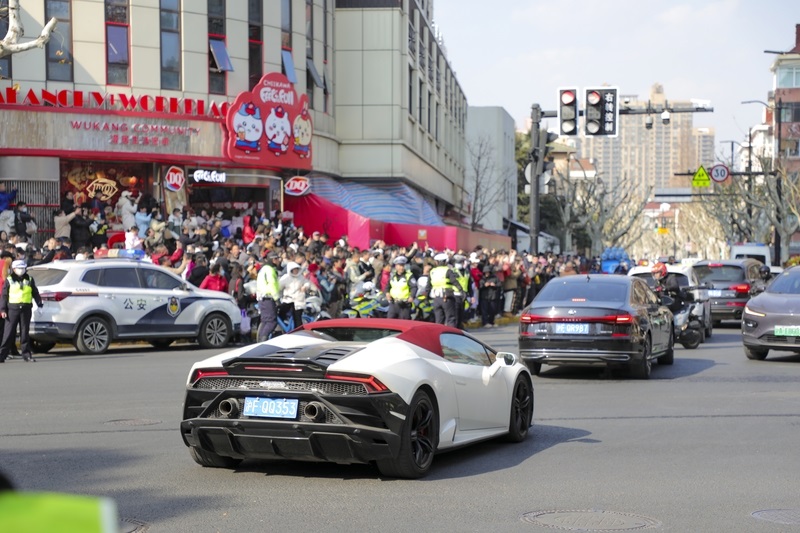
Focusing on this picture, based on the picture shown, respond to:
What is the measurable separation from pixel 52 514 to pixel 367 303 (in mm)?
22808

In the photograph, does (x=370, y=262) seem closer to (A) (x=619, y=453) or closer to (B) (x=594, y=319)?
(B) (x=594, y=319)

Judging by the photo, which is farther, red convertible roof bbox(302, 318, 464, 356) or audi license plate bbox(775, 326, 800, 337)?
audi license plate bbox(775, 326, 800, 337)

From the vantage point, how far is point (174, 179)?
3375cm

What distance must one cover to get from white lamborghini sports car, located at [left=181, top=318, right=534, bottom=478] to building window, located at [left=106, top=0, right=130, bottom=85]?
26.8m

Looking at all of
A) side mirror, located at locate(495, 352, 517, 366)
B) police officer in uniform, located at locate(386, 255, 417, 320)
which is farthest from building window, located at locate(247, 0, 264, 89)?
side mirror, located at locate(495, 352, 517, 366)

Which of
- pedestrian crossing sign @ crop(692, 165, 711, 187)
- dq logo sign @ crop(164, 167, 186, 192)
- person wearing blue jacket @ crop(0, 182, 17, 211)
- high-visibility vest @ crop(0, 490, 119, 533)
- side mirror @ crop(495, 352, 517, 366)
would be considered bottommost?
side mirror @ crop(495, 352, 517, 366)

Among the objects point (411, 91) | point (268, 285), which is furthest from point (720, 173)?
point (268, 285)

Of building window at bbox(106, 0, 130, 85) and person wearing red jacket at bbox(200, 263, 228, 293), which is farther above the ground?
building window at bbox(106, 0, 130, 85)

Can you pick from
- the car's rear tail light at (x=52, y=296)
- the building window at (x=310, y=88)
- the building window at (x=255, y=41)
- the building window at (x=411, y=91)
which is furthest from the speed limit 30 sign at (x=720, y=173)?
the car's rear tail light at (x=52, y=296)

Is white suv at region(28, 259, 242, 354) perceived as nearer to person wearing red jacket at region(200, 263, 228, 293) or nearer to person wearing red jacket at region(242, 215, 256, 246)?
person wearing red jacket at region(200, 263, 228, 293)

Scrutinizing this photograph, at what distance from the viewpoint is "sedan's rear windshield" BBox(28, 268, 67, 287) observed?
19.4m

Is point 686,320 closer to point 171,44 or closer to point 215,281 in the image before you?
point 215,281

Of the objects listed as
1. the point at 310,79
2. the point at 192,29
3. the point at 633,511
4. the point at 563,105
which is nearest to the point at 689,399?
the point at 633,511

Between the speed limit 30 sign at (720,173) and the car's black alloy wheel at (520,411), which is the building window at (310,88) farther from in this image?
the car's black alloy wheel at (520,411)
